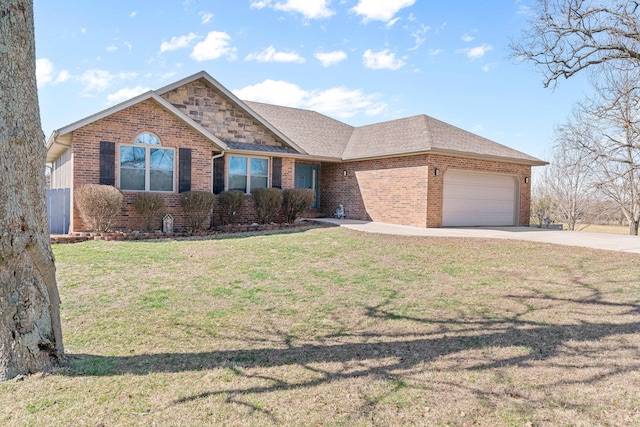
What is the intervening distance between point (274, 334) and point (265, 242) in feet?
19.6

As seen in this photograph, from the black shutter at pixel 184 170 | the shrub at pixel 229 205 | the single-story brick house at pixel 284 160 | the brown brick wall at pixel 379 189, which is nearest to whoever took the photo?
the single-story brick house at pixel 284 160

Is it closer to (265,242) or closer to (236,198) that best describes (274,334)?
(265,242)

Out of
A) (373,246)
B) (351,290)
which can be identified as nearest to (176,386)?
(351,290)

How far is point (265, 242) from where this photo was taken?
11055 millimetres

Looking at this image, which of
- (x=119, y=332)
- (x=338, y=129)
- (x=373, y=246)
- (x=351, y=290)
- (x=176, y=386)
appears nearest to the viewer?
(x=176, y=386)

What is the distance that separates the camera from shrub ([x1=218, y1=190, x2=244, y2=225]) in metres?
14.5

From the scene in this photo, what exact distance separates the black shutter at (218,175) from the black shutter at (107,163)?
3.62m

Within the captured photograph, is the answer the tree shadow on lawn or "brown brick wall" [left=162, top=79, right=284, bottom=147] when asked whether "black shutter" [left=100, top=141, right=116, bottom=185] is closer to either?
"brown brick wall" [left=162, top=79, right=284, bottom=147]

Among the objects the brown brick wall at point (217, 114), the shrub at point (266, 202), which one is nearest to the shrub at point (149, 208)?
the shrub at point (266, 202)

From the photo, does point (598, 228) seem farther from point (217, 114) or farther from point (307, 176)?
point (217, 114)

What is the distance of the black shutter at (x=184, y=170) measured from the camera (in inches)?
543

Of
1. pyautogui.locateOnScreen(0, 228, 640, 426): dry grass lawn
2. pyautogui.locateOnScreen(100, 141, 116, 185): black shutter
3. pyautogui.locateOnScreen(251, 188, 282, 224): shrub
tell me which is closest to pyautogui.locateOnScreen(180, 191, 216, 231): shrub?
pyautogui.locateOnScreen(251, 188, 282, 224): shrub

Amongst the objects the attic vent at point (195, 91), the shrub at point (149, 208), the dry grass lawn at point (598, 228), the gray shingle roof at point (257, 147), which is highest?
the attic vent at point (195, 91)

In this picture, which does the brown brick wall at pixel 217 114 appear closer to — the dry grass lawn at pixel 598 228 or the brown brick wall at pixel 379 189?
the brown brick wall at pixel 379 189
